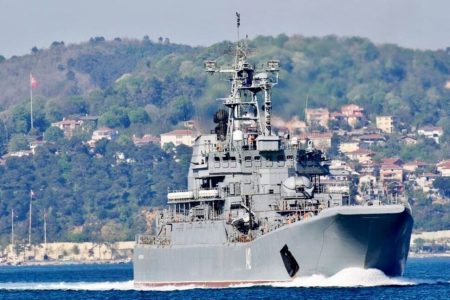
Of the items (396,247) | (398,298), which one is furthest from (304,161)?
(398,298)

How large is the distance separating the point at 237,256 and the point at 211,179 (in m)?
6.45

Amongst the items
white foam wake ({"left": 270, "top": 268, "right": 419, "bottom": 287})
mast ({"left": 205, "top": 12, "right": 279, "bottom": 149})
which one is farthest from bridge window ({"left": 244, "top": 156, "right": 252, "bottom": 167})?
white foam wake ({"left": 270, "top": 268, "right": 419, "bottom": 287})

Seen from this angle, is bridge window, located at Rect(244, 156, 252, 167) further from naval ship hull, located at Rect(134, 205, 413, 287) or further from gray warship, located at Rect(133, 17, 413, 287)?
naval ship hull, located at Rect(134, 205, 413, 287)

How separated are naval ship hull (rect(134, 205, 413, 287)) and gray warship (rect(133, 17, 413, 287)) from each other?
0.05m

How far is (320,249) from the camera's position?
79.5 m

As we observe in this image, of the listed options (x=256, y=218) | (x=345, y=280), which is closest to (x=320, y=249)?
(x=345, y=280)

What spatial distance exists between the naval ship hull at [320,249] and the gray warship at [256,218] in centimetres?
5

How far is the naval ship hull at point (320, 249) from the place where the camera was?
258ft

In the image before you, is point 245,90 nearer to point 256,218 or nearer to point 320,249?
point 256,218

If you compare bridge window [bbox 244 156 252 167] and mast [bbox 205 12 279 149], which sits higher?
mast [bbox 205 12 279 149]

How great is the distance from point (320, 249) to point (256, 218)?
536 cm

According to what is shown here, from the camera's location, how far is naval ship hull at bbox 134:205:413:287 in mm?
78756

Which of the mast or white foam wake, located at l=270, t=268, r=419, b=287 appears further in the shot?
the mast

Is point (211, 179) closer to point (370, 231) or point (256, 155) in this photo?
point (256, 155)
